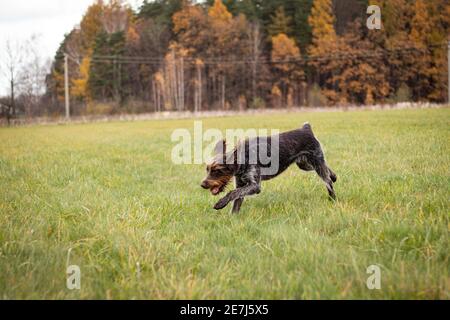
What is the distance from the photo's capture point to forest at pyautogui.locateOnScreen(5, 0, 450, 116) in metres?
50.8

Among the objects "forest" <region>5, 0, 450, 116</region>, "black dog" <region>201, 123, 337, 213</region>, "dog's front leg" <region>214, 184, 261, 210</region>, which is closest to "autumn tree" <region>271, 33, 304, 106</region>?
"forest" <region>5, 0, 450, 116</region>

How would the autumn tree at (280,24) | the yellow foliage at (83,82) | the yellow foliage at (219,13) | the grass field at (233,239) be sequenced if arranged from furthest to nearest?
the yellow foliage at (83,82) < the autumn tree at (280,24) < the yellow foliage at (219,13) < the grass field at (233,239)

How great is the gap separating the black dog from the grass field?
327 mm

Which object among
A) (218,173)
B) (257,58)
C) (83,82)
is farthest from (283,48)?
(218,173)

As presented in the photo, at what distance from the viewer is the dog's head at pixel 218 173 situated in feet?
16.6

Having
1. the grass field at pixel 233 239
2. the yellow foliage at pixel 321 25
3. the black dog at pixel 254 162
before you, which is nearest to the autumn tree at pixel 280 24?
the yellow foliage at pixel 321 25

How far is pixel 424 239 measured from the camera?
11.7ft

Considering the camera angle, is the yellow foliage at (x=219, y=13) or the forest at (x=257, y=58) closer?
the forest at (x=257, y=58)

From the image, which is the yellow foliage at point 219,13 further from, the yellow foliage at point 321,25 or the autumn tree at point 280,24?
the yellow foliage at point 321,25

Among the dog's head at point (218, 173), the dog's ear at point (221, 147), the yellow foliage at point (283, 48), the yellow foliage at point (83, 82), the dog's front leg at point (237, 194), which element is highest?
the yellow foliage at point (283, 48)

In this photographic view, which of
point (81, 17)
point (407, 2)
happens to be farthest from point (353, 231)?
point (81, 17)

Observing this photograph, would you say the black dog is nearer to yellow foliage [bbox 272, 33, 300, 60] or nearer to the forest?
the forest

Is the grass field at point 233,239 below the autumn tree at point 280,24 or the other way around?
below

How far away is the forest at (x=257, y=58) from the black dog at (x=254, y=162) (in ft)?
148
